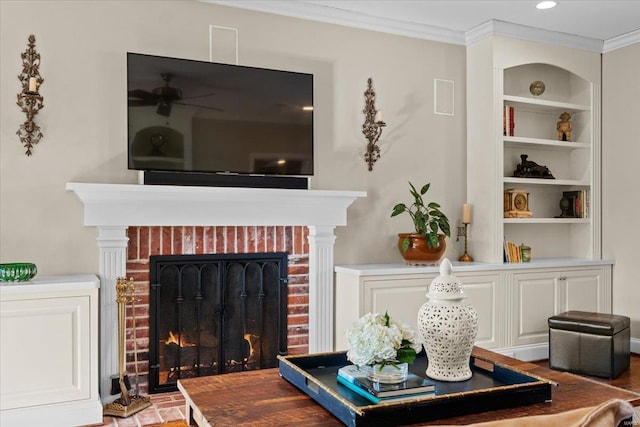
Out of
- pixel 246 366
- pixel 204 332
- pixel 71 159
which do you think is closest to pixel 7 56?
pixel 71 159

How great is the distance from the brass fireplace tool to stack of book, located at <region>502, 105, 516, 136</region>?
296 cm

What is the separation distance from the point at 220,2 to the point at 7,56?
1299mm

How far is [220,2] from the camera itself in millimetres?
3721

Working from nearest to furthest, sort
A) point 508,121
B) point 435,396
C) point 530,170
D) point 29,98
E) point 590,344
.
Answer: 1. point 435,396
2. point 29,98
3. point 590,344
4. point 508,121
5. point 530,170

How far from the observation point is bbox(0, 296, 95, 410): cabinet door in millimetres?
2820

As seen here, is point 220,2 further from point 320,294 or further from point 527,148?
point 527,148

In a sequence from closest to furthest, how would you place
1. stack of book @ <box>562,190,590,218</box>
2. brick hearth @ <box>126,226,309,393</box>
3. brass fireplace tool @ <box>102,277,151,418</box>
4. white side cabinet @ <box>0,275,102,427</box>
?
white side cabinet @ <box>0,275,102,427</box>
brass fireplace tool @ <box>102,277,151,418</box>
brick hearth @ <box>126,226,309,393</box>
stack of book @ <box>562,190,590,218</box>

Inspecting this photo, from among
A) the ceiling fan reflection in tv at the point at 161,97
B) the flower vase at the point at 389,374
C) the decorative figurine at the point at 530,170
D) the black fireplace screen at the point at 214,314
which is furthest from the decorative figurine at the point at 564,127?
the flower vase at the point at 389,374

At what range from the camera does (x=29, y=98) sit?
3223 millimetres

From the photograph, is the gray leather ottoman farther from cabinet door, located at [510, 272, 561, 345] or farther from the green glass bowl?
the green glass bowl

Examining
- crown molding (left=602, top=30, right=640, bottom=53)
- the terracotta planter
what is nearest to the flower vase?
the terracotta planter

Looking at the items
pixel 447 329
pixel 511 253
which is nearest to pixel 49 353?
pixel 447 329

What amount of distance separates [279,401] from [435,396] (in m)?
0.48

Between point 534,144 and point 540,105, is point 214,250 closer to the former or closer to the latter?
point 534,144
